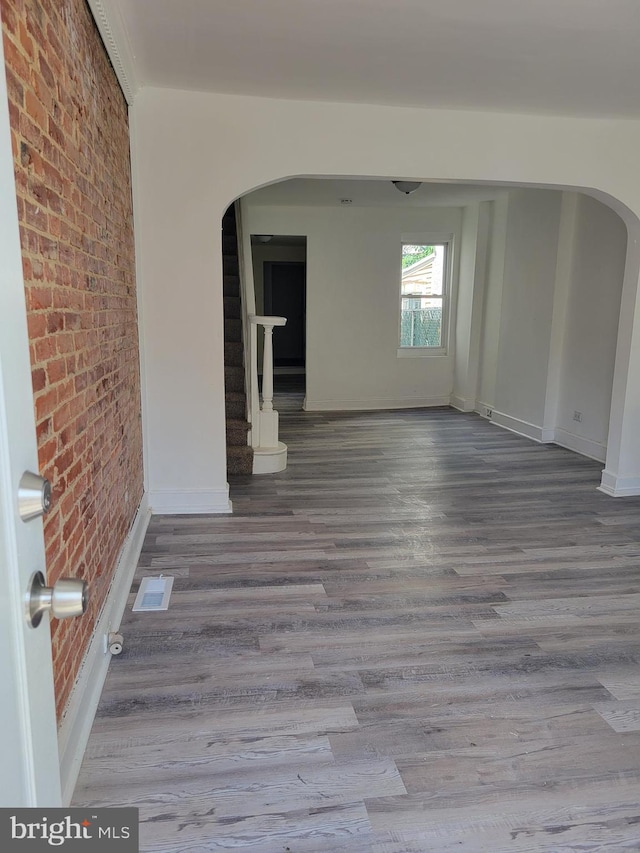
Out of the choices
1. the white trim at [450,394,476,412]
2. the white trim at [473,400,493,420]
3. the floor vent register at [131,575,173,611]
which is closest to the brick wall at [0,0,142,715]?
the floor vent register at [131,575,173,611]

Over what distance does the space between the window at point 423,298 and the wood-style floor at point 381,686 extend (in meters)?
4.53

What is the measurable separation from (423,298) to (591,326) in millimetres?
3000

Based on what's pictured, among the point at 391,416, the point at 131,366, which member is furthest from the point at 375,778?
the point at 391,416

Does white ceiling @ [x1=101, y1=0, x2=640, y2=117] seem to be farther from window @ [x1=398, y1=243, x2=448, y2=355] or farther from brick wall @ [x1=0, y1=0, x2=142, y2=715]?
window @ [x1=398, y1=243, x2=448, y2=355]

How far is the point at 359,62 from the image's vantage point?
3.04 m

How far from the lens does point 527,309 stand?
6.41 meters

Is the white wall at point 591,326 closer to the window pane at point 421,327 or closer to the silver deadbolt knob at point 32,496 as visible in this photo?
the window pane at point 421,327

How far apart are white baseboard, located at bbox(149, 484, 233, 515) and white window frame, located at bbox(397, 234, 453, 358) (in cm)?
472

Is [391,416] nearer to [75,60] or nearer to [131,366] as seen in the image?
[131,366]

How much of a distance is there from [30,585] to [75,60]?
2013mm

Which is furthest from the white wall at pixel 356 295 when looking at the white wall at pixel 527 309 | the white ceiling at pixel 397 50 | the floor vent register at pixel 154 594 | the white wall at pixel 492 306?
the floor vent register at pixel 154 594

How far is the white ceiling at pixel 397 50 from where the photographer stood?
250 cm

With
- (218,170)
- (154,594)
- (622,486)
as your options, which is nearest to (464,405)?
(622,486)

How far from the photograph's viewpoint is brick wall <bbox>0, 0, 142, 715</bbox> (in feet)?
5.07
